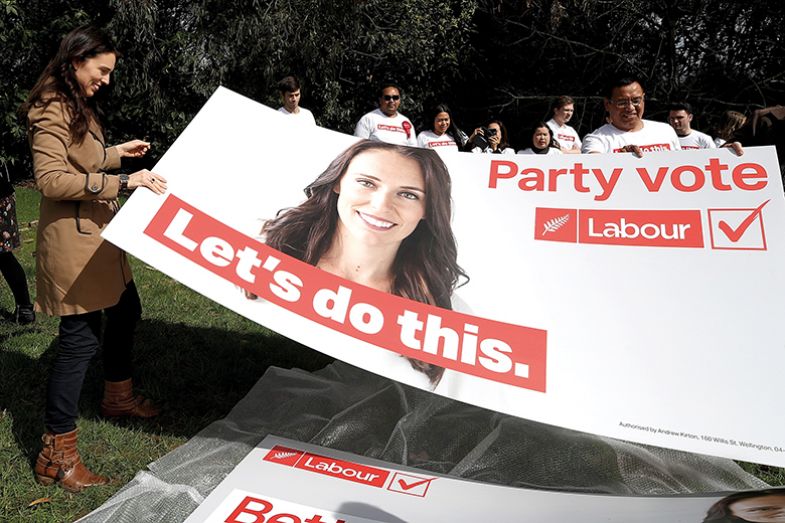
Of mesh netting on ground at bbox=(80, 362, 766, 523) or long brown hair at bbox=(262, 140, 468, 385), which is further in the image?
long brown hair at bbox=(262, 140, 468, 385)

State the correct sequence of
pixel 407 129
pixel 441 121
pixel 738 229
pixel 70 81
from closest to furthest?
pixel 70 81
pixel 738 229
pixel 407 129
pixel 441 121

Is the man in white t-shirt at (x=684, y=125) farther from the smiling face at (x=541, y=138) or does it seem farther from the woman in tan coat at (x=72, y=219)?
the woman in tan coat at (x=72, y=219)

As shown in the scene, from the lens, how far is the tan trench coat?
238 cm

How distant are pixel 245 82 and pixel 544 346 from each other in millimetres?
9961

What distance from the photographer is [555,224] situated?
2.77m

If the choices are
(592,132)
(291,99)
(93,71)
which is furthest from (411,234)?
(291,99)

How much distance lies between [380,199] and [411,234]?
9.4 inches

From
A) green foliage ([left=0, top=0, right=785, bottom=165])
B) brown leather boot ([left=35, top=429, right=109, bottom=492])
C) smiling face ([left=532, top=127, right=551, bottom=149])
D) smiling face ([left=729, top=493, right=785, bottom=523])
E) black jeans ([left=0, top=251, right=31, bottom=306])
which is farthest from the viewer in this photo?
green foliage ([left=0, top=0, right=785, bottom=165])

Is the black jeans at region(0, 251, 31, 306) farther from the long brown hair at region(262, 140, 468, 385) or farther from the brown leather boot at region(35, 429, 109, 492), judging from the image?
the long brown hair at region(262, 140, 468, 385)

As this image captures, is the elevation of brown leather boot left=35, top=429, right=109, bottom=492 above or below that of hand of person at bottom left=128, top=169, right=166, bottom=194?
below

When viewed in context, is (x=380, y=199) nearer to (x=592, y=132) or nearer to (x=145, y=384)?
(x=145, y=384)

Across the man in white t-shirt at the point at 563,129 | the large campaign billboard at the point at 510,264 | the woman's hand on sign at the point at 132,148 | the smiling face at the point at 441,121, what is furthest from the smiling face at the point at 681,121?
the woman's hand on sign at the point at 132,148

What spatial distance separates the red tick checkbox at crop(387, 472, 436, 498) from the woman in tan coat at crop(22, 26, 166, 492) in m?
1.24

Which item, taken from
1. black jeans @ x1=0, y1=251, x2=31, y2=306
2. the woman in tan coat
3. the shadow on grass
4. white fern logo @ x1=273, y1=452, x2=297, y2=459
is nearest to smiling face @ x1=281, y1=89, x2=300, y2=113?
the shadow on grass
